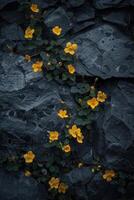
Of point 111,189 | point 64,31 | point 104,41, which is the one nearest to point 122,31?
point 104,41

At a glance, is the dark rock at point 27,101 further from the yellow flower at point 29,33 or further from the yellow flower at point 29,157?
the yellow flower at point 29,33

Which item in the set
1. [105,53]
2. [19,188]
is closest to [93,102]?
[105,53]

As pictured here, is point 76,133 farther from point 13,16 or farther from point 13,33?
point 13,16

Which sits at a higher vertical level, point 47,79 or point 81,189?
point 47,79

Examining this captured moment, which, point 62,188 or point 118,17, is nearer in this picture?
point 62,188

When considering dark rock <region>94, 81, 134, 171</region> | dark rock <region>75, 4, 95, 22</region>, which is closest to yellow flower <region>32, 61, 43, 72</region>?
dark rock <region>75, 4, 95, 22</region>

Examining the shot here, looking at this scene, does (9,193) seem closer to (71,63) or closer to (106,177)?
(106,177)

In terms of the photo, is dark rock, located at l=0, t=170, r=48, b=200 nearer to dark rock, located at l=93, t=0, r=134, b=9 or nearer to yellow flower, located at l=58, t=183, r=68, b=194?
yellow flower, located at l=58, t=183, r=68, b=194

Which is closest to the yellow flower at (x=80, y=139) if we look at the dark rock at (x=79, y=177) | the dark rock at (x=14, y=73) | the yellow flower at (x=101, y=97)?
the dark rock at (x=79, y=177)
